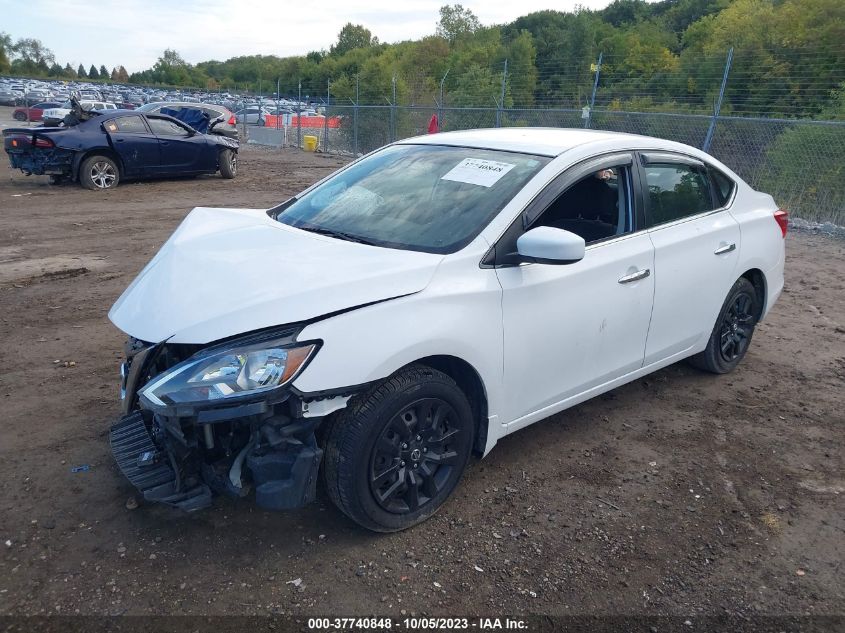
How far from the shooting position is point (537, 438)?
3.95 meters

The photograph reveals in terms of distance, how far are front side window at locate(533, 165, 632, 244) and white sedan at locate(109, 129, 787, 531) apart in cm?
1

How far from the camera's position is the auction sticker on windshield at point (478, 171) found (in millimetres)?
3494

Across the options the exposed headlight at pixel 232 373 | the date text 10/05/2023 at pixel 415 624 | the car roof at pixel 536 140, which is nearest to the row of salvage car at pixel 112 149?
the car roof at pixel 536 140

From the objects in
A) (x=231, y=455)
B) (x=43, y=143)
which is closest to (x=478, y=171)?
(x=231, y=455)

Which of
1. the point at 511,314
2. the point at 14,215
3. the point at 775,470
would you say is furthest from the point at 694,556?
the point at 14,215

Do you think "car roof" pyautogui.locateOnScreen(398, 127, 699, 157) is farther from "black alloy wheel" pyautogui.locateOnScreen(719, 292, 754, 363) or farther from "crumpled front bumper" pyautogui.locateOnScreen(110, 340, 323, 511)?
"crumpled front bumper" pyautogui.locateOnScreen(110, 340, 323, 511)

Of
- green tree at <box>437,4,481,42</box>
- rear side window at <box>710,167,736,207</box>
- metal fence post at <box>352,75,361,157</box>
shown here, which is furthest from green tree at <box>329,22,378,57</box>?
rear side window at <box>710,167,736,207</box>

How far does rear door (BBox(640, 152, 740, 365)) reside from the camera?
397 centimetres

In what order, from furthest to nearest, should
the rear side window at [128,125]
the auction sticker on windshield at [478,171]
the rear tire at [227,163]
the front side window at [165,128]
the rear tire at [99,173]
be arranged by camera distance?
the rear tire at [227,163] → the front side window at [165,128] → the rear side window at [128,125] → the rear tire at [99,173] → the auction sticker on windshield at [478,171]

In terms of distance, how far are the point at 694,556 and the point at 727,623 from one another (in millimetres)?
396

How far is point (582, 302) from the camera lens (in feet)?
11.3

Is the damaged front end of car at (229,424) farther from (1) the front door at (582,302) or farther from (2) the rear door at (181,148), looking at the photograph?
(2) the rear door at (181,148)

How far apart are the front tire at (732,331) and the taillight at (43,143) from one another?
1191 cm

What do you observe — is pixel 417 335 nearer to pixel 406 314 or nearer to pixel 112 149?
pixel 406 314
